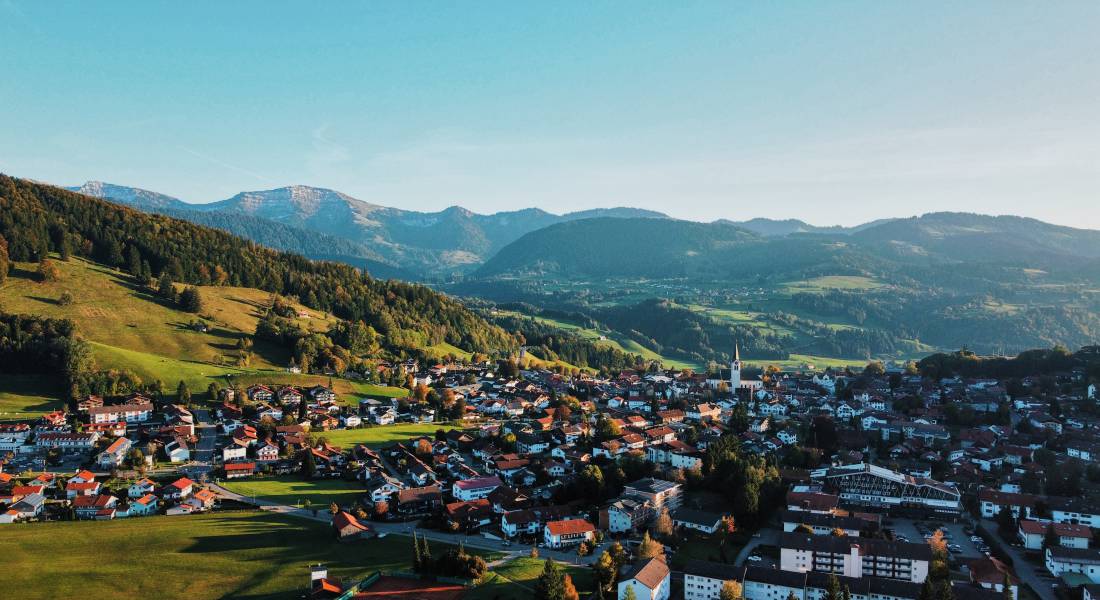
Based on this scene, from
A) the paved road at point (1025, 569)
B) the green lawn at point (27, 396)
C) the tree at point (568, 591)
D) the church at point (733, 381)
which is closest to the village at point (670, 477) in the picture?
the paved road at point (1025, 569)

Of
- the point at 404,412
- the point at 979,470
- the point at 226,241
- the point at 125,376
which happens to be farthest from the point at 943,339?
the point at 125,376

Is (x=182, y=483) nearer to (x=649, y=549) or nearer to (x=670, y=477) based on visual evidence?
(x=649, y=549)

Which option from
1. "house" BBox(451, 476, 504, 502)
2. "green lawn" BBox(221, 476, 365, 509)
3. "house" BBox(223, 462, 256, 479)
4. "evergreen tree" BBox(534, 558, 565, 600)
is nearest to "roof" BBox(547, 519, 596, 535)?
"evergreen tree" BBox(534, 558, 565, 600)

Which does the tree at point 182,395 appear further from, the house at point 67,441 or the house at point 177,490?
the house at point 177,490

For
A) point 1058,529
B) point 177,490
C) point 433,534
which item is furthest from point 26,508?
point 1058,529

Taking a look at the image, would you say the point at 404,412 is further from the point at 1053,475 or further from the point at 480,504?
the point at 1053,475
